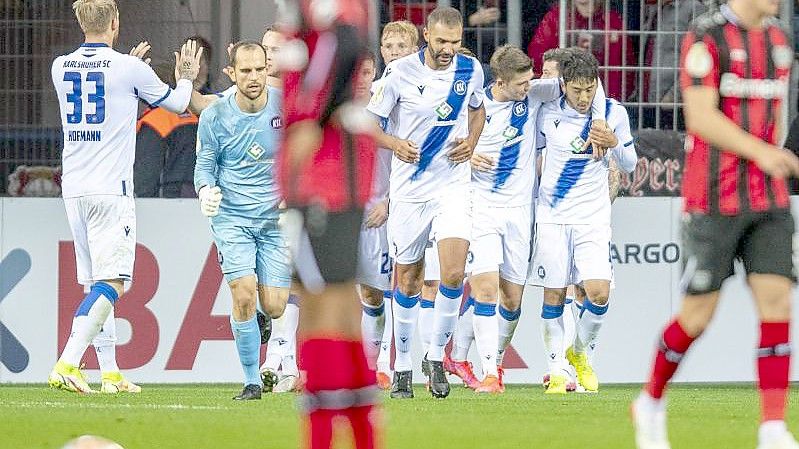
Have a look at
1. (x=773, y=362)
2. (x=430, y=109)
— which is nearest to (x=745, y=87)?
(x=773, y=362)

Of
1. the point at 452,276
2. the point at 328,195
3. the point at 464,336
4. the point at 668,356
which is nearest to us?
the point at 328,195

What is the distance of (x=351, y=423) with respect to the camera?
5.17m

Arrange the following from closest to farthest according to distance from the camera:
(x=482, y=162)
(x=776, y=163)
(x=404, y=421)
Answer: (x=776, y=163) → (x=404, y=421) → (x=482, y=162)

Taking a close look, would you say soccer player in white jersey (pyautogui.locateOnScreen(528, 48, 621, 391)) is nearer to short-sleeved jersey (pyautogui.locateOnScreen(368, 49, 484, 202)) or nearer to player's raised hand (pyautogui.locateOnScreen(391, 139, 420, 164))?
short-sleeved jersey (pyautogui.locateOnScreen(368, 49, 484, 202))

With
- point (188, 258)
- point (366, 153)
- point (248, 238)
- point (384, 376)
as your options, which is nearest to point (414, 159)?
point (248, 238)

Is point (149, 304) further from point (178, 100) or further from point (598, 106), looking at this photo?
point (598, 106)

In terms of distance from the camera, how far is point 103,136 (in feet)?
36.4

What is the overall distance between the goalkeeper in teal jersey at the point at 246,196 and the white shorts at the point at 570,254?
1.96 meters

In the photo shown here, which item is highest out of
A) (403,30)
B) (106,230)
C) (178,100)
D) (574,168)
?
(403,30)

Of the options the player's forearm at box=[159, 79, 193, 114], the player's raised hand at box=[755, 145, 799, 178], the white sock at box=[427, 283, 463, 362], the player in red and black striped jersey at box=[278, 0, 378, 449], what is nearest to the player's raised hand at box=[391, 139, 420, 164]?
the white sock at box=[427, 283, 463, 362]

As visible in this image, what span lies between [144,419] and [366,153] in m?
3.90

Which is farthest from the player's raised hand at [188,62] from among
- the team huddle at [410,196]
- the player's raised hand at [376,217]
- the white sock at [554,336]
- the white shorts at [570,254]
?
the white sock at [554,336]

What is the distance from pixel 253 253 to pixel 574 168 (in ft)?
8.16

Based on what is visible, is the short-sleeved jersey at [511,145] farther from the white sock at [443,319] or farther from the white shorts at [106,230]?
the white shorts at [106,230]
